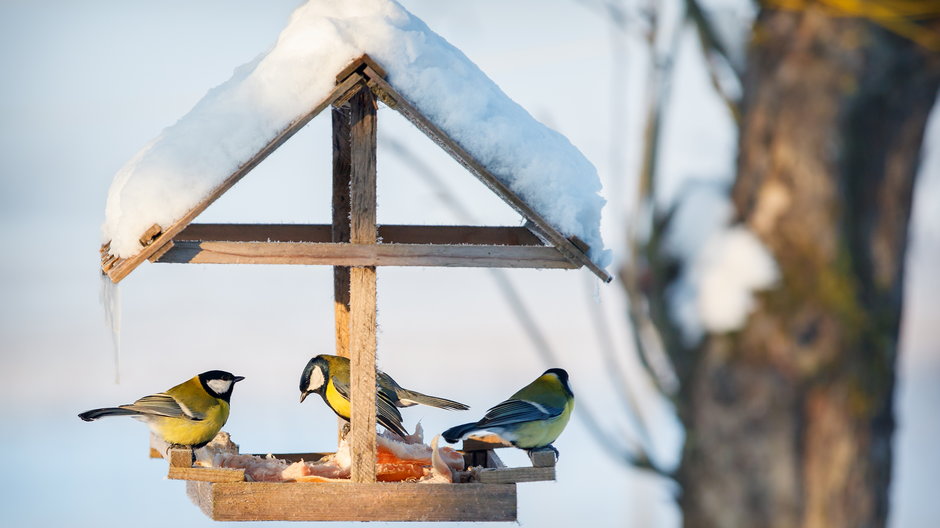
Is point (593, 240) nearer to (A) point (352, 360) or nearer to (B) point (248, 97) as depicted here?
(A) point (352, 360)

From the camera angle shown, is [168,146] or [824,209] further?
[168,146]

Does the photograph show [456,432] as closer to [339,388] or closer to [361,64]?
[339,388]

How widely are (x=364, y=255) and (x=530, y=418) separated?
3.30 ft

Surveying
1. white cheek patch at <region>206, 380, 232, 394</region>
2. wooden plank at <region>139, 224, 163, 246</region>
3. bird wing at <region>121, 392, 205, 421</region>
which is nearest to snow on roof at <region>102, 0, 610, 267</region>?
wooden plank at <region>139, 224, 163, 246</region>

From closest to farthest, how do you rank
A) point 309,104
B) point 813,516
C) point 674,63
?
point 674,63, point 813,516, point 309,104

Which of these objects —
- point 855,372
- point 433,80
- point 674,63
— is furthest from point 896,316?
point 433,80

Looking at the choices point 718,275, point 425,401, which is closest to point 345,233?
point 425,401

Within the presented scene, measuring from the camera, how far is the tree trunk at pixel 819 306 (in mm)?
2254

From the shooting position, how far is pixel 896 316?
7.63 feet

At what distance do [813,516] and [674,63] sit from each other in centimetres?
106

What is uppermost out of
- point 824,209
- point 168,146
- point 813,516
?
point 168,146

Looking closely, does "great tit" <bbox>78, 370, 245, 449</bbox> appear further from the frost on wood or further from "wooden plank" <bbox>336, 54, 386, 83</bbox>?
the frost on wood

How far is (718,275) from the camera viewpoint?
2.29m

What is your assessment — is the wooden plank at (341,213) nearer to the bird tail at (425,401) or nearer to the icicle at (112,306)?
the bird tail at (425,401)
